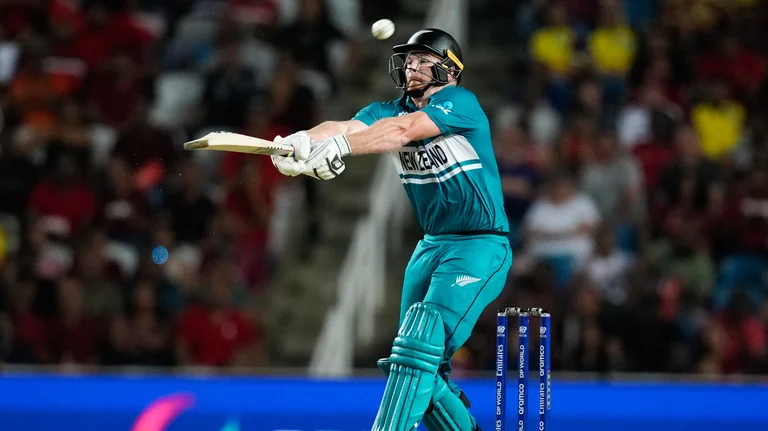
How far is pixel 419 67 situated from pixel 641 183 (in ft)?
17.5

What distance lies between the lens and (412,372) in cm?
572

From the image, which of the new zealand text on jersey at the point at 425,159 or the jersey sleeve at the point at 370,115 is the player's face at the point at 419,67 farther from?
the new zealand text on jersey at the point at 425,159

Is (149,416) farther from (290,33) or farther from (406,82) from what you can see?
(290,33)

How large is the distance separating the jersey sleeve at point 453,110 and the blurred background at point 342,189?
11.9ft

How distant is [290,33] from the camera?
487 inches

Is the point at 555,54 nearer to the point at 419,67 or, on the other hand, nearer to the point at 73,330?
the point at 73,330

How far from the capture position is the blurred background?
Result: 33.2 ft

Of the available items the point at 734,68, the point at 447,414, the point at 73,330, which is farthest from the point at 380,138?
the point at 734,68

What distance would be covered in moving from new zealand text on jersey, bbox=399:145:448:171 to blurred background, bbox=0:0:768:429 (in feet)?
11.2

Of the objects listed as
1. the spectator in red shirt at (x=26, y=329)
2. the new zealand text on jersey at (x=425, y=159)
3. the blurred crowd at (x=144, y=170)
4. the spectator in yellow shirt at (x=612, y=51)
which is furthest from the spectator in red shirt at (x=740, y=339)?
the spectator in red shirt at (x=26, y=329)

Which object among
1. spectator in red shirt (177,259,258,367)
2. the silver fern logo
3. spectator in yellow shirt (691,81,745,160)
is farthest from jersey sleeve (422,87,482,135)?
spectator in yellow shirt (691,81,745,160)

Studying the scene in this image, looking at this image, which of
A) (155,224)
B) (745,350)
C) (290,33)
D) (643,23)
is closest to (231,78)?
(290,33)

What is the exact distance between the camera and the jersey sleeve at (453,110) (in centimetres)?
583

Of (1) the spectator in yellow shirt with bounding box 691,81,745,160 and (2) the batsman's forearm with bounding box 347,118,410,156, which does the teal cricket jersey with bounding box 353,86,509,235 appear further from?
(1) the spectator in yellow shirt with bounding box 691,81,745,160
